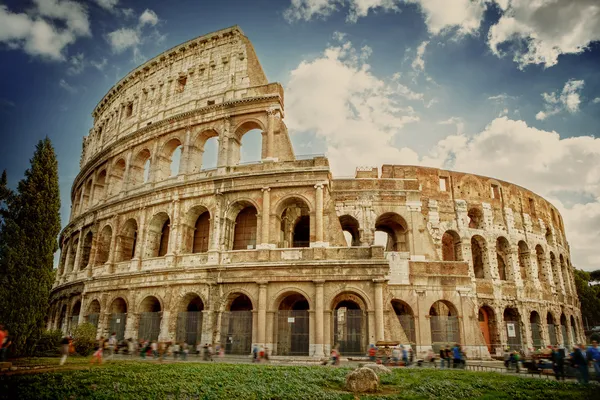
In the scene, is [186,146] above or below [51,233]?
above

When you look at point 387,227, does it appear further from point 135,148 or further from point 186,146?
point 135,148

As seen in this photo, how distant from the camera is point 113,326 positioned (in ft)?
68.0

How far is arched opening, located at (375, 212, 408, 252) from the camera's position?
22.0 m

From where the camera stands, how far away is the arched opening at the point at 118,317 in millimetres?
20275

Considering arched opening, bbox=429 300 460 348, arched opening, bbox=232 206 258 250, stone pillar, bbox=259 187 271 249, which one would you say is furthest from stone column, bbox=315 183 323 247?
arched opening, bbox=429 300 460 348

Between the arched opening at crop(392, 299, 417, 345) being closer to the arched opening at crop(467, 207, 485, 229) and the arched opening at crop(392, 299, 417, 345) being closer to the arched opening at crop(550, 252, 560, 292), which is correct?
the arched opening at crop(467, 207, 485, 229)

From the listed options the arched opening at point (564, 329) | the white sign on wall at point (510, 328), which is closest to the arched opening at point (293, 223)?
the white sign on wall at point (510, 328)

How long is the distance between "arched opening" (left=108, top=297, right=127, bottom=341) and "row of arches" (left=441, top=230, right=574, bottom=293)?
1959cm

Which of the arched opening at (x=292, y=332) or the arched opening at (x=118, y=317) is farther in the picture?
the arched opening at (x=118, y=317)

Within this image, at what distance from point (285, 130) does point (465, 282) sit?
41.1 ft

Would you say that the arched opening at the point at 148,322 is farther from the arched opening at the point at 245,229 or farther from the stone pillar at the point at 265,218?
the stone pillar at the point at 265,218

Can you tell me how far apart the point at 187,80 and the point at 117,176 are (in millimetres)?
7893

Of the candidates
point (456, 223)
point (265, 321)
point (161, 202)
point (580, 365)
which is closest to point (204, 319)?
point (265, 321)

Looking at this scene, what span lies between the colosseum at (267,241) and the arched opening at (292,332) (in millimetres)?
63
